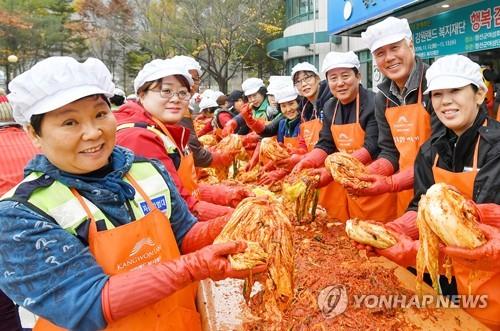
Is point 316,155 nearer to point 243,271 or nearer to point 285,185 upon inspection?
point 285,185

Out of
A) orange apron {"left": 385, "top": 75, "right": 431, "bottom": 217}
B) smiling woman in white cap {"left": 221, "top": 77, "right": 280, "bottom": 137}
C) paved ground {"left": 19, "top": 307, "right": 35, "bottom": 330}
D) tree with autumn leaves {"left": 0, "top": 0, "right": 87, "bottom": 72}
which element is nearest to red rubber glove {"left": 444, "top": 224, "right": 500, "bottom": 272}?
orange apron {"left": 385, "top": 75, "right": 431, "bottom": 217}

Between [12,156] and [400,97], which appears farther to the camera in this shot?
[400,97]

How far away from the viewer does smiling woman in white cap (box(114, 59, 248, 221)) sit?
2.22m

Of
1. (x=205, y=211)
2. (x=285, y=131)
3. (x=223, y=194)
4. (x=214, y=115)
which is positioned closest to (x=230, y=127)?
(x=285, y=131)

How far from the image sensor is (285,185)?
10.5 ft

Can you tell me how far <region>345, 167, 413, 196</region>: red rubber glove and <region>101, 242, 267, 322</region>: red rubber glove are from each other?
57.5 inches

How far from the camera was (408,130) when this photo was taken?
2973 millimetres

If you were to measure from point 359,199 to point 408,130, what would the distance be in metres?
0.70

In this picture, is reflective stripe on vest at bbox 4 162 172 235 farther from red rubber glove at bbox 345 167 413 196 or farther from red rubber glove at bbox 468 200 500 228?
red rubber glove at bbox 345 167 413 196

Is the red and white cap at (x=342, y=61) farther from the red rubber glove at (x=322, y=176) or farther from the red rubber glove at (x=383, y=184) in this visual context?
the red rubber glove at (x=383, y=184)

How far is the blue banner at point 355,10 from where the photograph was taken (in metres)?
10.0

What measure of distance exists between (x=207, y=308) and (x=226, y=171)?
2.96 metres

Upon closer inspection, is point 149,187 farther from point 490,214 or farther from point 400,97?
point 400,97

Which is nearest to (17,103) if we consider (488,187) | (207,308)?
(207,308)
